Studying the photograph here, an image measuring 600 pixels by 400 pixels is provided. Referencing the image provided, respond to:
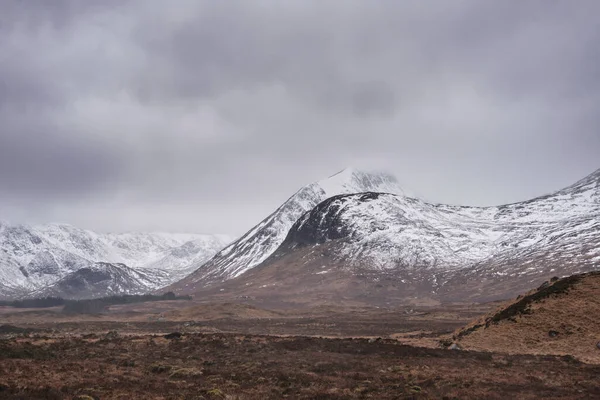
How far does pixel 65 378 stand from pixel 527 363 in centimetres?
3463

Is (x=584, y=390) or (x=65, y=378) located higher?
(x=65, y=378)

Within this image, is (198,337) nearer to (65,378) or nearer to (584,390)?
(65,378)

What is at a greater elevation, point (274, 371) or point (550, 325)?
point (550, 325)

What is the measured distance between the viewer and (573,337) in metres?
47.4

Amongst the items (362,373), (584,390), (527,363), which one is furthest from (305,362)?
(584,390)

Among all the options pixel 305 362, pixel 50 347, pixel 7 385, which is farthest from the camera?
pixel 50 347

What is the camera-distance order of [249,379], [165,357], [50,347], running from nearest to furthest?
[249,379], [165,357], [50,347]

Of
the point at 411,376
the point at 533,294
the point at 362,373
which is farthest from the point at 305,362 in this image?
the point at 533,294

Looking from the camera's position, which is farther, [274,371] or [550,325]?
[550,325]

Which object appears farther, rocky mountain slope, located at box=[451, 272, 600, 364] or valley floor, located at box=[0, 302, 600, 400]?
rocky mountain slope, located at box=[451, 272, 600, 364]

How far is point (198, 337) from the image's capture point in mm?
62531

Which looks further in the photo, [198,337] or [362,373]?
[198,337]

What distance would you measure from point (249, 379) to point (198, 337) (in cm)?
2772

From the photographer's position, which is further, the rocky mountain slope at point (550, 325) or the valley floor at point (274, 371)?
the rocky mountain slope at point (550, 325)
